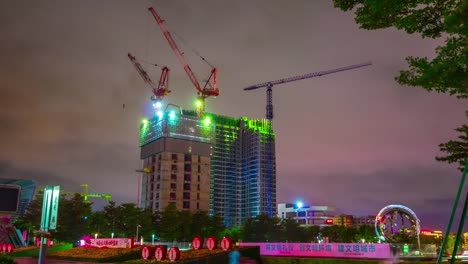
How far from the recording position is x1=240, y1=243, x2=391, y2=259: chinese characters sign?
29.5 metres

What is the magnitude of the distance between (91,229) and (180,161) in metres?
65.1

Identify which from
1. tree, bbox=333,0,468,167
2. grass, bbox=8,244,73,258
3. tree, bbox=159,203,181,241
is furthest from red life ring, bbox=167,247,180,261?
tree, bbox=159,203,181,241

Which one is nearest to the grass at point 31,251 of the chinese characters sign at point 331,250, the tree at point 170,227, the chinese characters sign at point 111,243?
the chinese characters sign at point 111,243

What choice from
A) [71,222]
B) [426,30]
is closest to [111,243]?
[71,222]

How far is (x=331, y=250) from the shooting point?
1254 inches

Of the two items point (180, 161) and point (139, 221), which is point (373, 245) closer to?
point (139, 221)

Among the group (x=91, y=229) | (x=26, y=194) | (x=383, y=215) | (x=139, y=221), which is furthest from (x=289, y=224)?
(x=383, y=215)

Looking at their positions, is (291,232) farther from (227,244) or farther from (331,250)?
(331,250)

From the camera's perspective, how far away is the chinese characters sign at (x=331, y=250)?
96.6 feet

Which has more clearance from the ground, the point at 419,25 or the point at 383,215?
the point at 419,25

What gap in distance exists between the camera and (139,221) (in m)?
94.2

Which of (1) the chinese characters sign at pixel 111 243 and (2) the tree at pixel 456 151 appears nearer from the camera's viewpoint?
(2) the tree at pixel 456 151

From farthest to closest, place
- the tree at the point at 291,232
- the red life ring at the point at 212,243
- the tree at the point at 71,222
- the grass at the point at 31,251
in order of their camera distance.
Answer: the tree at the point at 291,232 < the tree at the point at 71,222 < the grass at the point at 31,251 < the red life ring at the point at 212,243

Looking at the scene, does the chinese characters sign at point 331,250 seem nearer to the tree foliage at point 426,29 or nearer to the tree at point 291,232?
the tree foliage at point 426,29
